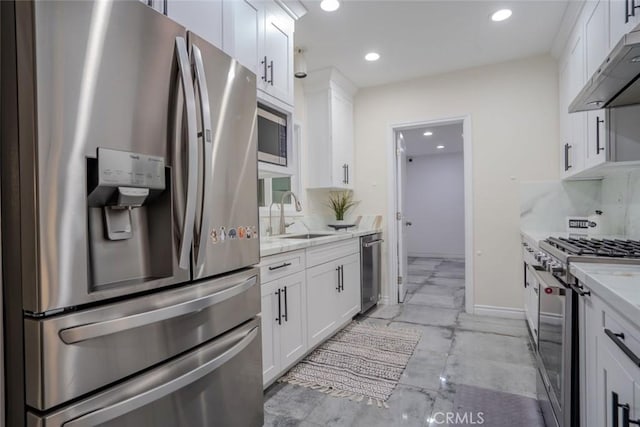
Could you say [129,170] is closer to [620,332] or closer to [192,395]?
[192,395]

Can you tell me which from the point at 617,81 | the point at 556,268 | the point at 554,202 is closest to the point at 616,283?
the point at 556,268

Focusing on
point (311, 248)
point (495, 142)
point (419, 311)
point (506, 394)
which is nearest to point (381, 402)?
point (506, 394)

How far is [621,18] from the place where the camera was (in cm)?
170

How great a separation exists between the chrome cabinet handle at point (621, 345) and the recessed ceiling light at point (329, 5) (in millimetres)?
2544

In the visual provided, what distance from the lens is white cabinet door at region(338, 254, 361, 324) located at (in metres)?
3.14

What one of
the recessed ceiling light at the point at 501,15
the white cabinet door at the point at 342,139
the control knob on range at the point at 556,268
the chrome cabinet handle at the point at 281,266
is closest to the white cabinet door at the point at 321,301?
the chrome cabinet handle at the point at 281,266

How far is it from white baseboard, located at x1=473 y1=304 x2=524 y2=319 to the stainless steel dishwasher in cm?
109

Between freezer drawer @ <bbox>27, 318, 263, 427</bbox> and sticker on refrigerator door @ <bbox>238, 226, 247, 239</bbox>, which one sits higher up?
sticker on refrigerator door @ <bbox>238, 226, 247, 239</bbox>

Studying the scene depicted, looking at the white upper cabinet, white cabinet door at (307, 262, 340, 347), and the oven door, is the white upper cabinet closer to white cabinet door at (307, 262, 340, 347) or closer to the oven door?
white cabinet door at (307, 262, 340, 347)

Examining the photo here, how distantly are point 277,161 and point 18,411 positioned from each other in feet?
6.14

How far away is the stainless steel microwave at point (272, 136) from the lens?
2.27m


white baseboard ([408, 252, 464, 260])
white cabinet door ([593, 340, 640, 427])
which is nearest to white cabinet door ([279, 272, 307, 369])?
white cabinet door ([593, 340, 640, 427])

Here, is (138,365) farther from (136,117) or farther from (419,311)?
(419,311)

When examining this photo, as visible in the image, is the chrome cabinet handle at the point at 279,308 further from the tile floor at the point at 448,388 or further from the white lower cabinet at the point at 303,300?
the tile floor at the point at 448,388
